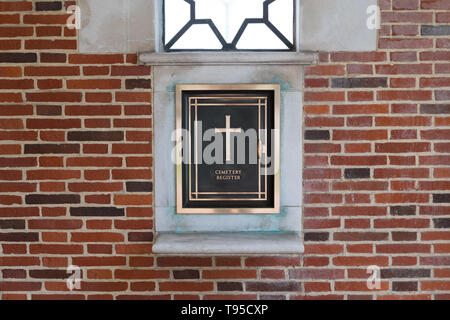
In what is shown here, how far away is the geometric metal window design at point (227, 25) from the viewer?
2127 millimetres

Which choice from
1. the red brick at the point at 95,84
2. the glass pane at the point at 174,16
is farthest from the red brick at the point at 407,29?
the red brick at the point at 95,84

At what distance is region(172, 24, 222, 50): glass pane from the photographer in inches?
84.2

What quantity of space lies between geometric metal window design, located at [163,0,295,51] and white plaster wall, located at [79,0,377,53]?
0.48ft

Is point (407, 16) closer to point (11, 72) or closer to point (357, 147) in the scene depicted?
point (357, 147)

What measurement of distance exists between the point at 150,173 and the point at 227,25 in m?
0.96

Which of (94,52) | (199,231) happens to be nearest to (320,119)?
(199,231)

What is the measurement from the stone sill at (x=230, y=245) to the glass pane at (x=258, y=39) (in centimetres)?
109

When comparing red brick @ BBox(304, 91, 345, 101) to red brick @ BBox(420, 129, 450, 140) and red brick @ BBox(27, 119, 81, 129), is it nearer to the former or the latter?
red brick @ BBox(420, 129, 450, 140)

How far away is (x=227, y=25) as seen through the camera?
7.01 feet

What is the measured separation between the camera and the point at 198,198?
2.09m

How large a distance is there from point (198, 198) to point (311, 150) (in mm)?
690

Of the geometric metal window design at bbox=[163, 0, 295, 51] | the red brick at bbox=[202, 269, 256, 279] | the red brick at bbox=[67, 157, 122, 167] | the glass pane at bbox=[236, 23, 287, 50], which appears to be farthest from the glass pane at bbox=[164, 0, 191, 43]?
the red brick at bbox=[202, 269, 256, 279]

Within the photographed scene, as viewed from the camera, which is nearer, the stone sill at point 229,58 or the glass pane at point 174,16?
the stone sill at point 229,58

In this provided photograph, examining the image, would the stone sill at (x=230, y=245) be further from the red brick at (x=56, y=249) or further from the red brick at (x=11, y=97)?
the red brick at (x=11, y=97)
